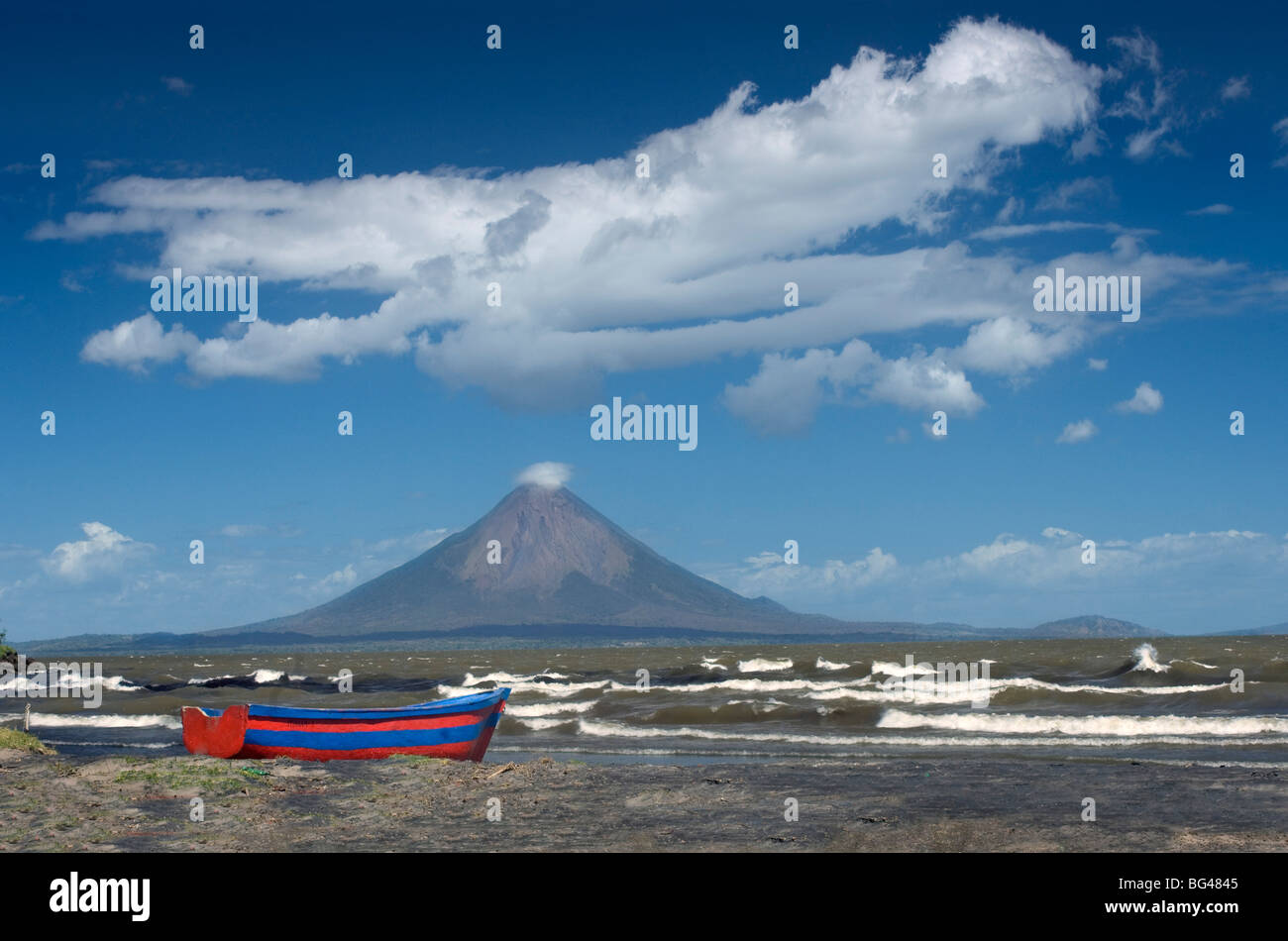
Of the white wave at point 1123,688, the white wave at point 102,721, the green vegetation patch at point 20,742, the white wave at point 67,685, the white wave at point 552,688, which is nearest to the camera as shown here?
the green vegetation patch at point 20,742

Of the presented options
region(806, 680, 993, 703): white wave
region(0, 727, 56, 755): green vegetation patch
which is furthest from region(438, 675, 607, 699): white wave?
region(0, 727, 56, 755): green vegetation patch

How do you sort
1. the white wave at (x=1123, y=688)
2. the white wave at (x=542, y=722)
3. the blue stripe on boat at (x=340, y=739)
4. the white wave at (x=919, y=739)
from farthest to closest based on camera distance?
the white wave at (x=1123, y=688)
the white wave at (x=542, y=722)
the white wave at (x=919, y=739)
the blue stripe on boat at (x=340, y=739)

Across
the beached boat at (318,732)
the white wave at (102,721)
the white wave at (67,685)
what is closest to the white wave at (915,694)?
the beached boat at (318,732)

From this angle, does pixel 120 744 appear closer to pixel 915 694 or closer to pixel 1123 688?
pixel 915 694

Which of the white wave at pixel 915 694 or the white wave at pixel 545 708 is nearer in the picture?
the white wave at pixel 915 694

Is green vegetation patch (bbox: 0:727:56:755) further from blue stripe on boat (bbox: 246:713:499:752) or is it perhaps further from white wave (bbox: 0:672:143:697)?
white wave (bbox: 0:672:143:697)

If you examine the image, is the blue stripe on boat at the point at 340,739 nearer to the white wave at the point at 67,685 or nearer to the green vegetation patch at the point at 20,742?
the green vegetation patch at the point at 20,742

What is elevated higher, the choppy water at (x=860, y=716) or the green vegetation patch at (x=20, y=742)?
the green vegetation patch at (x=20, y=742)
